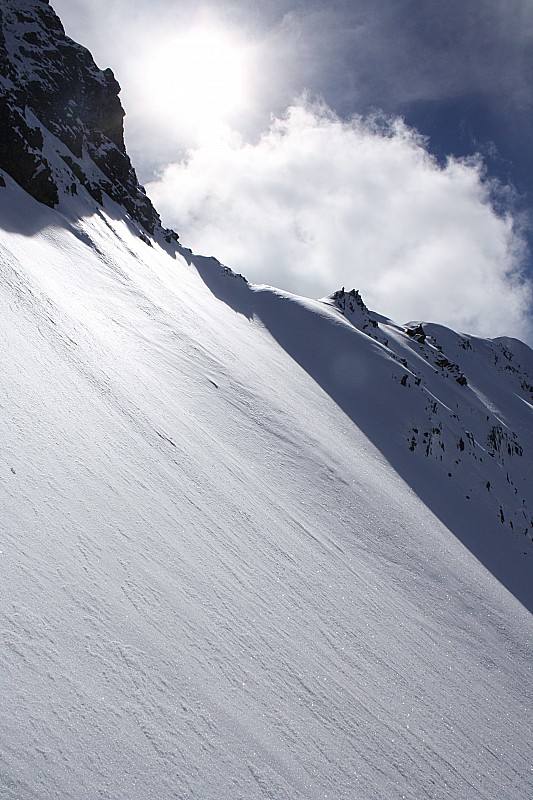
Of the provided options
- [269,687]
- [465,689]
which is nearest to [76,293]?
→ [269,687]

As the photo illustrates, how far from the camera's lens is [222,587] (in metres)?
3.37

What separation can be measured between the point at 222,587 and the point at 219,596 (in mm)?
110

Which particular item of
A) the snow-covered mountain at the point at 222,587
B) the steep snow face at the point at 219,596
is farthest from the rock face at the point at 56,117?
the steep snow face at the point at 219,596

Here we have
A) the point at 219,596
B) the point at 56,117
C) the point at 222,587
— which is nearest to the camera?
the point at 219,596

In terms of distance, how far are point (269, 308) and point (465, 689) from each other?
20567 millimetres

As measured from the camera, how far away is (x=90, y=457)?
3.98 meters

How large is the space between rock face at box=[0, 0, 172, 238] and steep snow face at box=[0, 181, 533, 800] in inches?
597

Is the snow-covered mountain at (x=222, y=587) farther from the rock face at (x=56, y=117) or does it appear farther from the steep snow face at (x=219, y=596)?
the rock face at (x=56, y=117)

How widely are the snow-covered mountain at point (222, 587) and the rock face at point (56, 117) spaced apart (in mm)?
12775

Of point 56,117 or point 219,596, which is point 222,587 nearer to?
point 219,596

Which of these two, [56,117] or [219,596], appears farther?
[56,117]

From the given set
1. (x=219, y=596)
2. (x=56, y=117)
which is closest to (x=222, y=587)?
(x=219, y=596)

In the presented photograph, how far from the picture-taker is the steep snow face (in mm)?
2129

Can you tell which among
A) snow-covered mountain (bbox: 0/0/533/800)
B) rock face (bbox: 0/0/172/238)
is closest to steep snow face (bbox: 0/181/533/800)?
snow-covered mountain (bbox: 0/0/533/800)
